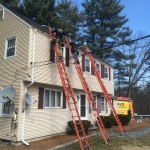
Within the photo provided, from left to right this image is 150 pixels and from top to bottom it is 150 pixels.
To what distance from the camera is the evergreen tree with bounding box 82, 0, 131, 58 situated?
37375mm

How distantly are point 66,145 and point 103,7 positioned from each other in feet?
102

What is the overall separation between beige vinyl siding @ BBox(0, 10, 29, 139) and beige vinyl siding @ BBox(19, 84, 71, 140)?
0.95m

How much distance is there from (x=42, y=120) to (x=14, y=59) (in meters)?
3.82

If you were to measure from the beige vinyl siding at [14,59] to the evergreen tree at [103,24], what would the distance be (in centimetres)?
2310

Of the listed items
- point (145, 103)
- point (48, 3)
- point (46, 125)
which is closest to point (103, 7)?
point (48, 3)

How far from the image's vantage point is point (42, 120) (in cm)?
1390

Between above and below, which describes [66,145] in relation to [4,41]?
below

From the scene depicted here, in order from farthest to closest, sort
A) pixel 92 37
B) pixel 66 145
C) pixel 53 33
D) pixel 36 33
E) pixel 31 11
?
pixel 92 37, pixel 31 11, pixel 53 33, pixel 36 33, pixel 66 145

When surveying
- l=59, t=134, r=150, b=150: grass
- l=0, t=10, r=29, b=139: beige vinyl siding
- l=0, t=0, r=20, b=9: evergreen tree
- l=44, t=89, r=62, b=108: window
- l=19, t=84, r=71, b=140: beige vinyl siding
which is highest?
l=0, t=0, r=20, b=9: evergreen tree

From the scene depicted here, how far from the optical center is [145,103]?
5369 centimetres

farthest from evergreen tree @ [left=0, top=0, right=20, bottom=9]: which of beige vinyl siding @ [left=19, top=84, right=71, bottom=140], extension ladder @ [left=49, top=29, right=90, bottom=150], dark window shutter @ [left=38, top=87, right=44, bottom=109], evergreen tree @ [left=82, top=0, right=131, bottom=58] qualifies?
dark window shutter @ [left=38, top=87, right=44, bottom=109]

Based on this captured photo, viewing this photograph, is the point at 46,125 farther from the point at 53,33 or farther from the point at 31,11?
the point at 31,11

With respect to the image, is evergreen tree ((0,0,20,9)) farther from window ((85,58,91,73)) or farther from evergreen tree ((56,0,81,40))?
window ((85,58,91,73))

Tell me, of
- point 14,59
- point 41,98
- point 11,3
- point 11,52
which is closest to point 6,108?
point 41,98
